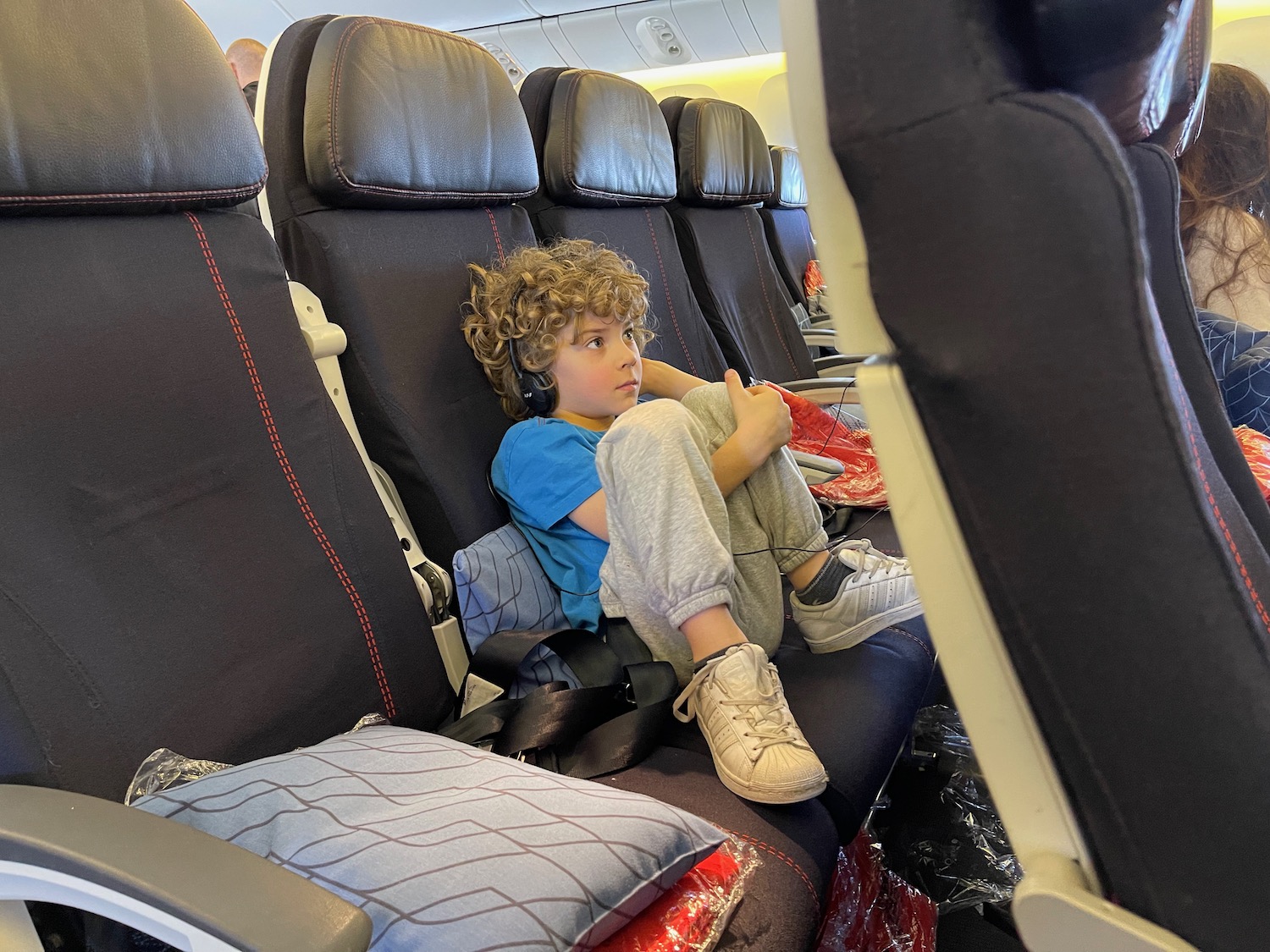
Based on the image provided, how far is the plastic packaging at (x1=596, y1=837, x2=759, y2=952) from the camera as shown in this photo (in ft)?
2.03

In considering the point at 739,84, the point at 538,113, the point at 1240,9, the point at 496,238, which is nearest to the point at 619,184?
the point at 538,113

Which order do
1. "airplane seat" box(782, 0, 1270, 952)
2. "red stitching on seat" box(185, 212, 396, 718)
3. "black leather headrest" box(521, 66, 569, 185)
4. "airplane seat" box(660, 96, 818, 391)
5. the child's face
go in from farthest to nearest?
"airplane seat" box(660, 96, 818, 391) < "black leather headrest" box(521, 66, 569, 185) < the child's face < "red stitching on seat" box(185, 212, 396, 718) < "airplane seat" box(782, 0, 1270, 952)

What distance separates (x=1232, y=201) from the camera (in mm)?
1722

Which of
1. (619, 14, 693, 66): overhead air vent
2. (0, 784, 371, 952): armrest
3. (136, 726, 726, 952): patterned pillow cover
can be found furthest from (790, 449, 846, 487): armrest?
(619, 14, 693, 66): overhead air vent

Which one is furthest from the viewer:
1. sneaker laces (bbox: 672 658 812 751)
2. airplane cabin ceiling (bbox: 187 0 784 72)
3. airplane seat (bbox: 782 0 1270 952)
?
airplane cabin ceiling (bbox: 187 0 784 72)

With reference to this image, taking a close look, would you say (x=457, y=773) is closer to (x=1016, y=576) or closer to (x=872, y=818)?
(x=1016, y=576)

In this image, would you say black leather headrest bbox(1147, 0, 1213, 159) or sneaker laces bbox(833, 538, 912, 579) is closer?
black leather headrest bbox(1147, 0, 1213, 159)

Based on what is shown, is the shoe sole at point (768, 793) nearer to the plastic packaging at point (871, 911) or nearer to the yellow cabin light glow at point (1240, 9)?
the plastic packaging at point (871, 911)

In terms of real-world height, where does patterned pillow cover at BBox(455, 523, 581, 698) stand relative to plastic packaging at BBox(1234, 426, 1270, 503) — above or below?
below

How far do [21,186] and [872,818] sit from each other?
129cm

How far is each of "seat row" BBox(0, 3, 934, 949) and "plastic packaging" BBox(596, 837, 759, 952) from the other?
0.03 meters

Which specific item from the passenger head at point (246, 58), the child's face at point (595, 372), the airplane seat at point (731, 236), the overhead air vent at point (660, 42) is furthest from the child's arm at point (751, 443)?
the overhead air vent at point (660, 42)

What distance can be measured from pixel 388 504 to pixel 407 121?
57 centimetres

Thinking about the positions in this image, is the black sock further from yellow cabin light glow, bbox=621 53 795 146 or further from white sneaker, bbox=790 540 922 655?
yellow cabin light glow, bbox=621 53 795 146
